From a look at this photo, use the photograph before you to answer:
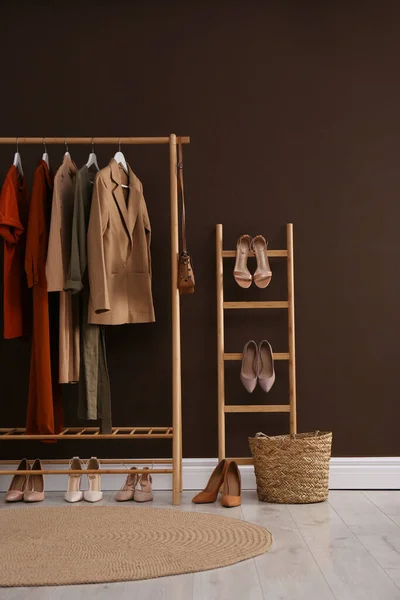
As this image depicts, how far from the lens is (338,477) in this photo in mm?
4113

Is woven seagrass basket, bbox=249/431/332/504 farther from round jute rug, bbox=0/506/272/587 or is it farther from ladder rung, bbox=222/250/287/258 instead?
ladder rung, bbox=222/250/287/258

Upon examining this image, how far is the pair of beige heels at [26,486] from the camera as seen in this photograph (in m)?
3.76

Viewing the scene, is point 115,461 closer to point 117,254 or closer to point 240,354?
point 240,354

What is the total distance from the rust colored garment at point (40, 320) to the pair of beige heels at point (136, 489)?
0.47 metres

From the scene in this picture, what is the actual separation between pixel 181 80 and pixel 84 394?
1937mm

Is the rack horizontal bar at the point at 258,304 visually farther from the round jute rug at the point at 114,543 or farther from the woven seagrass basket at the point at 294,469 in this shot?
the round jute rug at the point at 114,543

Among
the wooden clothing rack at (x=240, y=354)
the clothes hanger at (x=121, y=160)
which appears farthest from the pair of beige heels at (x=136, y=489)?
the clothes hanger at (x=121, y=160)

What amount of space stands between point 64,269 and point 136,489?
1.20 m

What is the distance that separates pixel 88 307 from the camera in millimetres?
3734

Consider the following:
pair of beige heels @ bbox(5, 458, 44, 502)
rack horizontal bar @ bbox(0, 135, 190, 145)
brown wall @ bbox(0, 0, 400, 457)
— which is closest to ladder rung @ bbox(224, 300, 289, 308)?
brown wall @ bbox(0, 0, 400, 457)

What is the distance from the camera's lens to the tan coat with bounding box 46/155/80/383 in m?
3.65

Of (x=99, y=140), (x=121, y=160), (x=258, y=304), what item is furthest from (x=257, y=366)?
(x=99, y=140)

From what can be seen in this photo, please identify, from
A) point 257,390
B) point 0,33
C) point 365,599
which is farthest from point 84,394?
point 0,33

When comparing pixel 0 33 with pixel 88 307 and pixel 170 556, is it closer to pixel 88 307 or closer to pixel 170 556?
pixel 88 307
